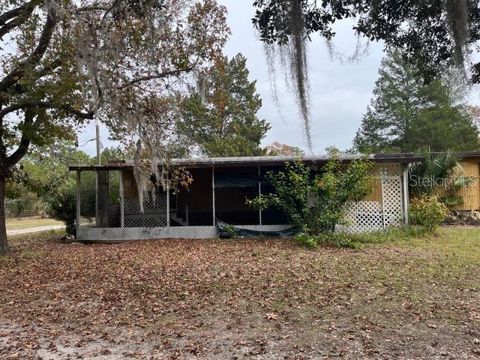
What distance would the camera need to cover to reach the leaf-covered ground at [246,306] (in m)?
4.52

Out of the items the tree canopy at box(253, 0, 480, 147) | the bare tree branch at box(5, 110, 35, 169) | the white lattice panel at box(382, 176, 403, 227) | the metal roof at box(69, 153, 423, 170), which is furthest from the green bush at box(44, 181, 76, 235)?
the tree canopy at box(253, 0, 480, 147)

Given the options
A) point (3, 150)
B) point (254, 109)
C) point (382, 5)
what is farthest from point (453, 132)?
point (382, 5)

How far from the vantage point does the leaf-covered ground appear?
14.8 ft

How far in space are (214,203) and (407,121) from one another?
62.8ft

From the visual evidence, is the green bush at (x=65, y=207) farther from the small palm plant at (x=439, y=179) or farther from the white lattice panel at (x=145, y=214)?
the small palm plant at (x=439, y=179)

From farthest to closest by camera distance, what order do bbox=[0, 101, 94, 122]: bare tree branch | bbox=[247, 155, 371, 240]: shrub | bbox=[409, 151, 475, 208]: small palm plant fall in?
bbox=[409, 151, 475, 208]: small palm plant < bbox=[247, 155, 371, 240]: shrub < bbox=[0, 101, 94, 122]: bare tree branch

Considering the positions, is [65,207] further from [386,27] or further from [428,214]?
[386,27]

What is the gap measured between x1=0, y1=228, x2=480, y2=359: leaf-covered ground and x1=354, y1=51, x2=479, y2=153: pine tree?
18559 mm

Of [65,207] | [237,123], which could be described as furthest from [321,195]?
[237,123]

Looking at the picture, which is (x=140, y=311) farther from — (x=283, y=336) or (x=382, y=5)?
(x=382, y=5)

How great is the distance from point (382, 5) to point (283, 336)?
3292 mm

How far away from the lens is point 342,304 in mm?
5762

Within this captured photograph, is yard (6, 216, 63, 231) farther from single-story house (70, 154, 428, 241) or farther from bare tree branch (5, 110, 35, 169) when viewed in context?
bare tree branch (5, 110, 35, 169)

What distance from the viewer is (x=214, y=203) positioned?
14.0m
